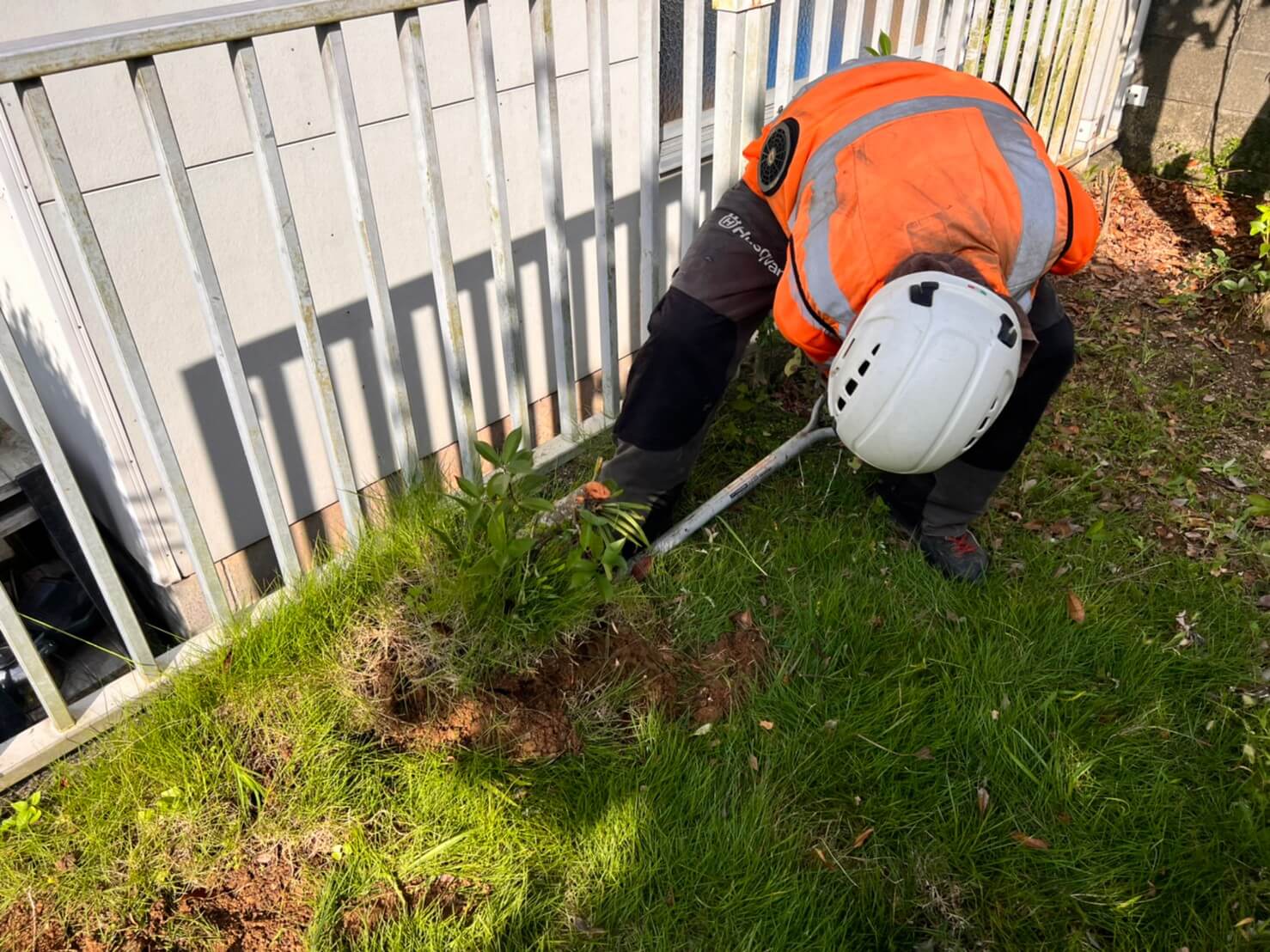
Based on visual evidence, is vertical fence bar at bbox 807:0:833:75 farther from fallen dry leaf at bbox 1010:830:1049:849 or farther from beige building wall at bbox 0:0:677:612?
fallen dry leaf at bbox 1010:830:1049:849

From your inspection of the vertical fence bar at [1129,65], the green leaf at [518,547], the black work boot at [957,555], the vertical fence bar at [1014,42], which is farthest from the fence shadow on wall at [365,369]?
the vertical fence bar at [1129,65]

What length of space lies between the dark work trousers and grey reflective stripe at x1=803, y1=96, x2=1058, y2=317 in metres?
0.40

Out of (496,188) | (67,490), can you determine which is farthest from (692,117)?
(67,490)

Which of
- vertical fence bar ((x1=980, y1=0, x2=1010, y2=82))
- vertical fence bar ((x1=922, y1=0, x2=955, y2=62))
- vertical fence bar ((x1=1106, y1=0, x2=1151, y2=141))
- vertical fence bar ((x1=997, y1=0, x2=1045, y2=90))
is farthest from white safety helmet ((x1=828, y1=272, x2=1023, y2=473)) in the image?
vertical fence bar ((x1=1106, y1=0, x2=1151, y2=141))

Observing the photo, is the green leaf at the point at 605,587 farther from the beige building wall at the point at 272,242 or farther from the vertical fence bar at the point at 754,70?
the vertical fence bar at the point at 754,70

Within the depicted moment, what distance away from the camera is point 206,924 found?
2021mm

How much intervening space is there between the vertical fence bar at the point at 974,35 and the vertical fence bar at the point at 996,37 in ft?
0.15

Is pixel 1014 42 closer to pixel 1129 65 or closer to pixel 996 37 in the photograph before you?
pixel 996 37

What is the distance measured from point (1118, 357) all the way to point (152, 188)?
3914 millimetres

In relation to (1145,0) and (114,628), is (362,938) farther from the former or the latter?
(1145,0)

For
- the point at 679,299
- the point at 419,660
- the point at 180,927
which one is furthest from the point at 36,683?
the point at 679,299

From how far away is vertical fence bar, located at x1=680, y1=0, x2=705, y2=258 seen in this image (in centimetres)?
290

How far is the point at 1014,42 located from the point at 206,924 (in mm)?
4961

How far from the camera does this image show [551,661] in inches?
95.9
